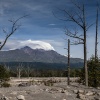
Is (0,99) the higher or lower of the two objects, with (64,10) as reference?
lower

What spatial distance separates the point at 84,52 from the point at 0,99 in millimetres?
13815

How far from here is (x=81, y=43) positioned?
2991 centimetres

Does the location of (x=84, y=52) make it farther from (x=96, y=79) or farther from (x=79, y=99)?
(x=79, y=99)

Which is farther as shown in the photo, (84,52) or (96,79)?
(96,79)

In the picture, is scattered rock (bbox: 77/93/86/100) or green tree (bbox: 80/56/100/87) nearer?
scattered rock (bbox: 77/93/86/100)

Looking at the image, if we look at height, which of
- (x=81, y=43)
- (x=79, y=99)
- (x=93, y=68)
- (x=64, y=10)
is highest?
(x=64, y=10)

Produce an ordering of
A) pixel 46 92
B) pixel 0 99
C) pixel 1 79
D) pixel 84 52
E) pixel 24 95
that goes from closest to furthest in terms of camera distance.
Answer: pixel 0 99, pixel 24 95, pixel 46 92, pixel 84 52, pixel 1 79

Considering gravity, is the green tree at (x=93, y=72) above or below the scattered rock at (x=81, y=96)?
above

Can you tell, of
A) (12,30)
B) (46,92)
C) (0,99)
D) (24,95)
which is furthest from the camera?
(12,30)

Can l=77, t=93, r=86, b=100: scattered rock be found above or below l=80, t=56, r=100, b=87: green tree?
below

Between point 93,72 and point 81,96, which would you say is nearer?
point 81,96

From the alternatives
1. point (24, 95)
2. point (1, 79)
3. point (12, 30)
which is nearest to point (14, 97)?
point (24, 95)

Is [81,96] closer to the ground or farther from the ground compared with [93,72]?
closer to the ground

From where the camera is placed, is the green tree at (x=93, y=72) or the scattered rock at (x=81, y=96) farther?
the green tree at (x=93, y=72)
